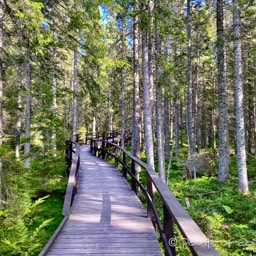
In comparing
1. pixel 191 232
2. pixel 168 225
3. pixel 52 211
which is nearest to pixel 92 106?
pixel 52 211

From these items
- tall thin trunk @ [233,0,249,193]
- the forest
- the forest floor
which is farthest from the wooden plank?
tall thin trunk @ [233,0,249,193]

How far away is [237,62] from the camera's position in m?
11.0

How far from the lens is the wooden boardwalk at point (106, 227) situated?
372cm

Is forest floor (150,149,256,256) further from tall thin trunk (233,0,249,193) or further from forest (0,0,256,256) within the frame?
tall thin trunk (233,0,249,193)

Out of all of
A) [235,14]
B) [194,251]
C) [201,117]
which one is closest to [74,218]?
[194,251]

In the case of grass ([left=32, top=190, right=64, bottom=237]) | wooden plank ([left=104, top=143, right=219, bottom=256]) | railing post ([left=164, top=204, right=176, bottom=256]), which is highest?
wooden plank ([left=104, top=143, right=219, bottom=256])

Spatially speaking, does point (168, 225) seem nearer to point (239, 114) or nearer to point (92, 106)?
point (92, 106)

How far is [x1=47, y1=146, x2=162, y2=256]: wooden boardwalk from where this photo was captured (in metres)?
3.72

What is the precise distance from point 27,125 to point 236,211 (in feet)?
39.3

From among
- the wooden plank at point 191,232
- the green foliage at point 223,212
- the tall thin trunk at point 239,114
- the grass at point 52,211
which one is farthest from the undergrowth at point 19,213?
the tall thin trunk at point 239,114

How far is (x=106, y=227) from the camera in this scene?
15.0 ft

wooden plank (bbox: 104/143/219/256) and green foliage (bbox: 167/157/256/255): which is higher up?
wooden plank (bbox: 104/143/219/256)

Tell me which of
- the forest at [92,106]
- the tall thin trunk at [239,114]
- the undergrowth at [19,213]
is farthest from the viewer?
the tall thin trunk at [239,114]

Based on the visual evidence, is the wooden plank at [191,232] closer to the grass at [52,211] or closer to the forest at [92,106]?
the forest at [92,106]
